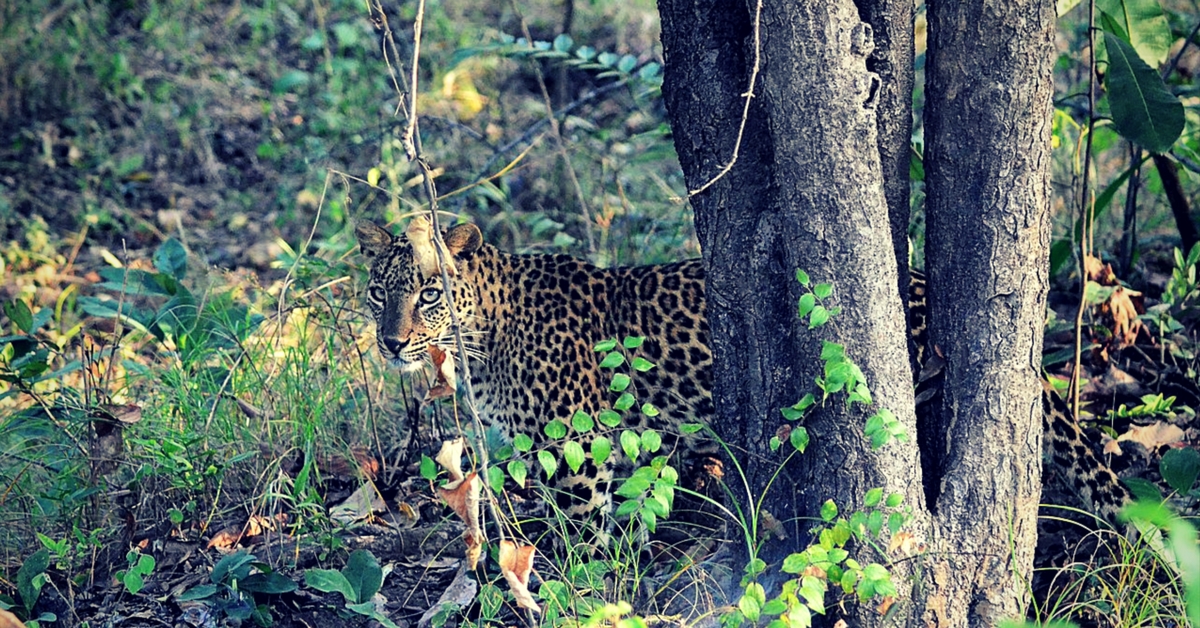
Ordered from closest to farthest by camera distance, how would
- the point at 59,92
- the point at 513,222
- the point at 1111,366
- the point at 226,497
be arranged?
the point at 226,497 < the point at 1111,366 < the point at 513,222 < the point at 59,92

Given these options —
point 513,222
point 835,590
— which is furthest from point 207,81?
point 835,590

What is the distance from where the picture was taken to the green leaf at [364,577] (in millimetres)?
4281

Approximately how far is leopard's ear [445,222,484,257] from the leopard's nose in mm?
432

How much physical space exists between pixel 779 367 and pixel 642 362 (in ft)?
1.52

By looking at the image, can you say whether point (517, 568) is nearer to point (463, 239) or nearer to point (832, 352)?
point (832, 352)

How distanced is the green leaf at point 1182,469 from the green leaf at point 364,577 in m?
2.83

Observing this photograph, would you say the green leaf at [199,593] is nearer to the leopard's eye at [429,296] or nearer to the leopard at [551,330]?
the leopard at [551,330]

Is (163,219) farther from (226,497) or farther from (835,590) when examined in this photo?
(835,590)

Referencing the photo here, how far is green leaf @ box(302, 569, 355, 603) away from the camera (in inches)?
165

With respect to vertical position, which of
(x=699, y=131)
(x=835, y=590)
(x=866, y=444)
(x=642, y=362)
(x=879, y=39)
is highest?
(x=879, y=39)

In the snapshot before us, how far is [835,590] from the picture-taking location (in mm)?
3895

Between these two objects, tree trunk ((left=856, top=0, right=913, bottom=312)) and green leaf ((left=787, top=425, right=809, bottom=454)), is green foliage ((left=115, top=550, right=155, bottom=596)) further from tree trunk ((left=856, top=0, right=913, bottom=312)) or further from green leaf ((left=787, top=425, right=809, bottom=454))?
tree trunk ((left=856, top=0, right=913, bottom=312))

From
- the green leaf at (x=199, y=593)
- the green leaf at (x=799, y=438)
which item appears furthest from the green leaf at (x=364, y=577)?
the green leaf at (x=799, y=438)

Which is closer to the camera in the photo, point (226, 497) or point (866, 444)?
point (866, 444)
